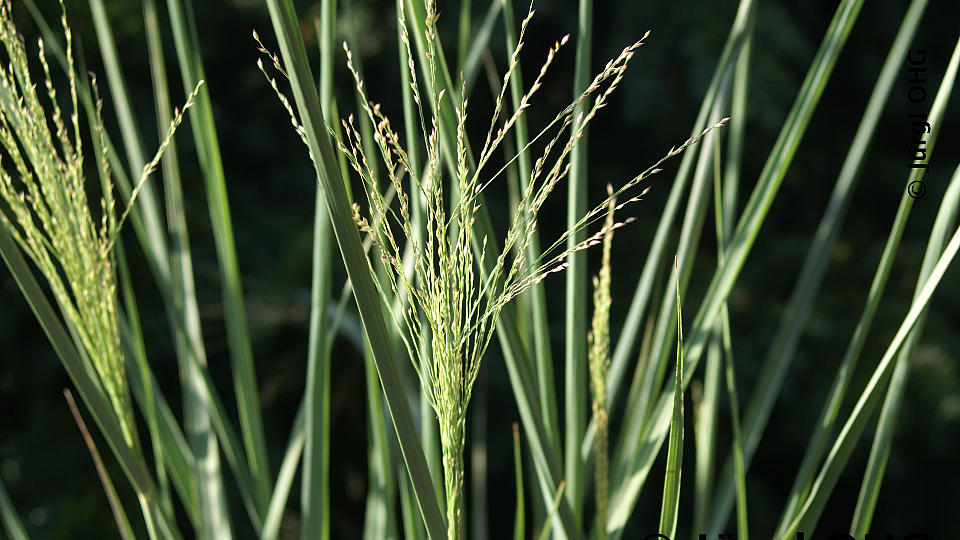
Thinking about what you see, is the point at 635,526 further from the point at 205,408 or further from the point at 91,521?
the point at 205,408

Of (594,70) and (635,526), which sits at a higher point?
(594,70)

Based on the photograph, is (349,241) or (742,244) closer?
(349,241)

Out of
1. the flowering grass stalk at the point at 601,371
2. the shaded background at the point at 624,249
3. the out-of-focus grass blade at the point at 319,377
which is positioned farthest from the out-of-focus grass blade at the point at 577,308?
the shaded background at the point at 624,249

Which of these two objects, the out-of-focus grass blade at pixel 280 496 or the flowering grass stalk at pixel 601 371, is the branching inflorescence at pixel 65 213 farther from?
the flowering grass stalk at pixel 601 371

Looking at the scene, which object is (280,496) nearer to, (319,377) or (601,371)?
(319,377)

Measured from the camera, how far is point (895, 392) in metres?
0.42

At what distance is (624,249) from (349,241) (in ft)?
4.12

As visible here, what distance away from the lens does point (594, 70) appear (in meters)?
1.44

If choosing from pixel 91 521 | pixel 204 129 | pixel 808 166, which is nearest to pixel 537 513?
pixel 204 129

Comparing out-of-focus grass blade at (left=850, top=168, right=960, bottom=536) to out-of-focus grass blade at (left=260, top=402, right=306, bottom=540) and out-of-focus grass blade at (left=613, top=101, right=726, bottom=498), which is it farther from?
out-of-focus grass blade at (left=260, top=402, right=306, bottom=540)

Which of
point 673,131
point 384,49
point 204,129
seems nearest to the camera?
point 204,129

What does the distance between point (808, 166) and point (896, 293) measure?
1.04ft

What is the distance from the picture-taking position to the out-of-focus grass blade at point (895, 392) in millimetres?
377

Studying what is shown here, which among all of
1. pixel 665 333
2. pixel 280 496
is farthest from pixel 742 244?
pixel 280 496
